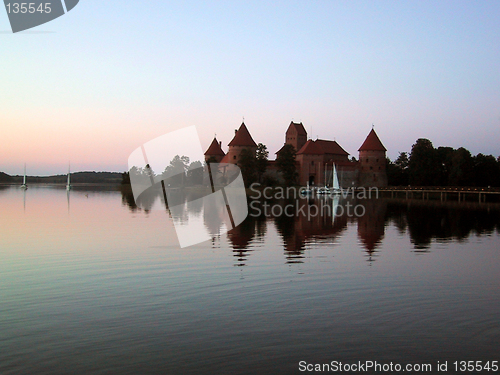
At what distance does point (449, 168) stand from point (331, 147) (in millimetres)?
21740

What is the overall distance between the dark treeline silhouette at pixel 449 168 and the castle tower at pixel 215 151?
34182 millimetres

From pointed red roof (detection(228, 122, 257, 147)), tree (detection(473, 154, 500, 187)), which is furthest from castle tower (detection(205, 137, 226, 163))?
tree (detection(473, 154, 500, 187))

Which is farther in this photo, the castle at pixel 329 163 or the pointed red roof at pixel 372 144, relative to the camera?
the pointed red roof at pixel 372 144

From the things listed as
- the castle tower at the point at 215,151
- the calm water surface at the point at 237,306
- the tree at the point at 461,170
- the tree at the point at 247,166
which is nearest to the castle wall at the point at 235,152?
the castle tower at the point at 215,151

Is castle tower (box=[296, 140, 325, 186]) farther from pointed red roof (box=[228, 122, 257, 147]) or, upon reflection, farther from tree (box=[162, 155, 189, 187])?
tree (box=[162, 155, 189, 187])

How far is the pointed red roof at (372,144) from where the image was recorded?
82562 millimetres

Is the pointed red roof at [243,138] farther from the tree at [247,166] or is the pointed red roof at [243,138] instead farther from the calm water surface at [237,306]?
the calm water surface at [237,306]

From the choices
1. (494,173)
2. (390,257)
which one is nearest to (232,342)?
(390,257)

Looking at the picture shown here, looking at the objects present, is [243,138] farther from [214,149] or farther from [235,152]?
[214,149]

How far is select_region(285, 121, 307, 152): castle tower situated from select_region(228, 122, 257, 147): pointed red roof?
1258 centimetres

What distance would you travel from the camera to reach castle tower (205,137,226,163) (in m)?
90.5

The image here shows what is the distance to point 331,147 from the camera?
89562 millimetres

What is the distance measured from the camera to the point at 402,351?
607 cm

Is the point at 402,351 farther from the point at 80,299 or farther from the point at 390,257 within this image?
the point at 390,257
